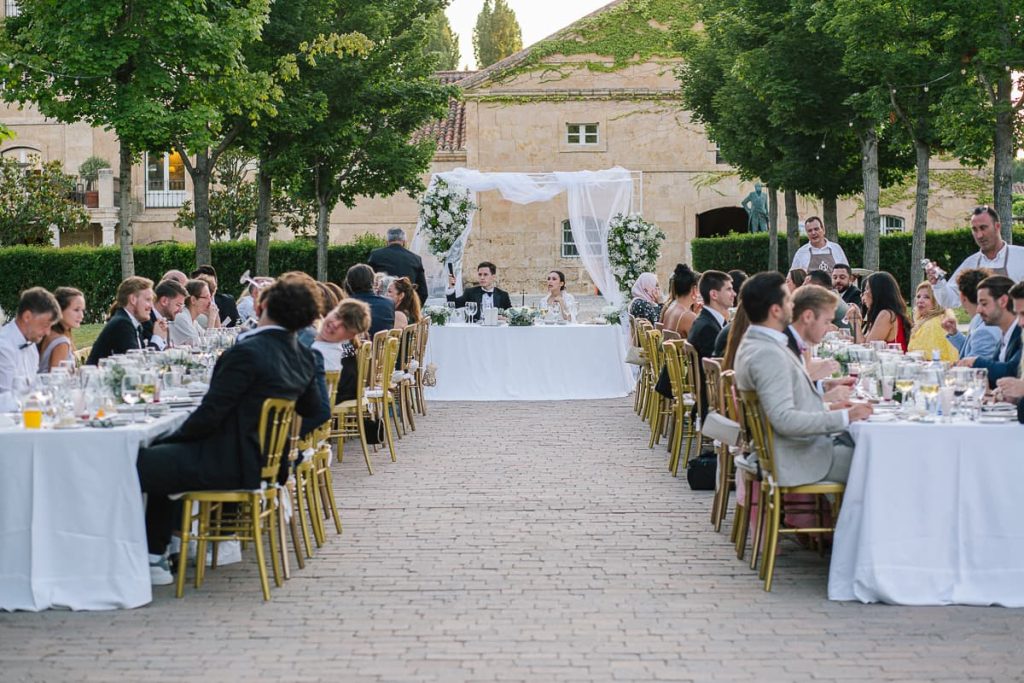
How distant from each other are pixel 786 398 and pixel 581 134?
120 ft

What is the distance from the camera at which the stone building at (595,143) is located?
42.2 m

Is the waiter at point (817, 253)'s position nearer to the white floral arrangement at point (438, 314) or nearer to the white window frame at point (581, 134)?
the white floral arrangement at point (438, 314)

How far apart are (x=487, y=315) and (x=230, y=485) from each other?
9.63 metres

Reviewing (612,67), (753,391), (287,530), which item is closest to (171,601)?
(287,530)

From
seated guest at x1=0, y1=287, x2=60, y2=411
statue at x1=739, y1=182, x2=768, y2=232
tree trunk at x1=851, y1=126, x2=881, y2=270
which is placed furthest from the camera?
statue at x1=739, y1=182, x2=768, y2=232

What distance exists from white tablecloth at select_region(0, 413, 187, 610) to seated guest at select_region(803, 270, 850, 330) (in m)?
6.13

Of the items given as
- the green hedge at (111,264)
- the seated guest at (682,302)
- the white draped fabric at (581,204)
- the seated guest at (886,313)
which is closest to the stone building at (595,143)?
the green hedge at (111,264)

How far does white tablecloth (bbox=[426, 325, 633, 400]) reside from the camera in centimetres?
1595

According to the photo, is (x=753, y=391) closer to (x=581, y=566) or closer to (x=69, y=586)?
(x=581, y=566)

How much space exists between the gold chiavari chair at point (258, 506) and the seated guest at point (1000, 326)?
4286 mm

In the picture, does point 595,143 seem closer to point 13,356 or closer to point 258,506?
point 13,356

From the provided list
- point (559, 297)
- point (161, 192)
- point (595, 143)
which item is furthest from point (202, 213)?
point (161, 192)

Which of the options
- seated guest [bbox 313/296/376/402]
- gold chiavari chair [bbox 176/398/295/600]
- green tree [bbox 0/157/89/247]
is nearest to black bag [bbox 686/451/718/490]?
seated guest [bbox 313/296/376/402]

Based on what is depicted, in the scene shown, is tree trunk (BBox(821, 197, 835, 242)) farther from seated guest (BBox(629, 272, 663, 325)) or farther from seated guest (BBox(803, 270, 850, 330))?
seated guest (BBox(803, 270, 850, 330))
